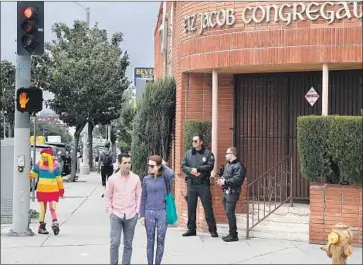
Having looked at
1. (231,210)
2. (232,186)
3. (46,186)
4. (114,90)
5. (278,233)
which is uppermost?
(114,90)

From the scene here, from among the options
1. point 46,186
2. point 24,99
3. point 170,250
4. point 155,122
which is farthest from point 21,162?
point 155,122

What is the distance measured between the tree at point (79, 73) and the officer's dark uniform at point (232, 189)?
15919mm

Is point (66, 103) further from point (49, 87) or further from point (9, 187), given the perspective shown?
point (9, 187)

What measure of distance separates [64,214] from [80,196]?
4.89 m

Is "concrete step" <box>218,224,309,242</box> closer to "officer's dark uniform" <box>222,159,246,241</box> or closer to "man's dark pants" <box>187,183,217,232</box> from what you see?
"man's dark pants" <box>187,183,217,232</box>

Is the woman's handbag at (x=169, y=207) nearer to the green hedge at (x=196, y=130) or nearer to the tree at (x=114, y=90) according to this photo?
the green hedge at (x=196, y=130)

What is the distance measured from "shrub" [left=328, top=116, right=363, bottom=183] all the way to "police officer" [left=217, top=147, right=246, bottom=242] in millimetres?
1528

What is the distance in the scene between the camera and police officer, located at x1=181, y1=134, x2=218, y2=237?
34.2 ft

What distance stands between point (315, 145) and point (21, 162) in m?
4.94

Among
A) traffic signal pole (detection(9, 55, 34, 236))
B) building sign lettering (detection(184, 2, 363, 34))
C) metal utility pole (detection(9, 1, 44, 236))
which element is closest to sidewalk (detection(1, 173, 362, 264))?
traffic signal pole (detection(9, 55, 34, 236))

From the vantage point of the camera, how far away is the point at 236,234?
397 inches

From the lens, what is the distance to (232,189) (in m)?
10.1

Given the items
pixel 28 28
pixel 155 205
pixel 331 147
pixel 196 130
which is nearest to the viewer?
pixel 155 205

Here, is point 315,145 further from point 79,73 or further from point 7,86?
point 7,86
